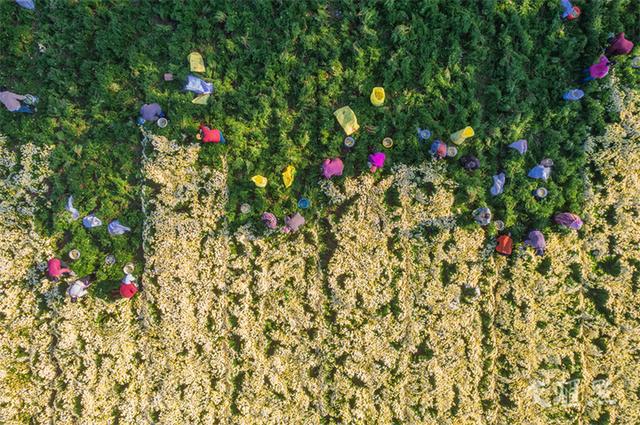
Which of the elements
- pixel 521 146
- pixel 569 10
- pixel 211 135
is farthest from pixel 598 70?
pixel 211 135

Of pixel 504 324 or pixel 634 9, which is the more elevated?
pixel 634 9

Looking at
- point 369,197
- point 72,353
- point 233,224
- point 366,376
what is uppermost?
point 369,197

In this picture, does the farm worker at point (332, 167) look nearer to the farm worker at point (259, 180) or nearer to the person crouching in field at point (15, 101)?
the farm worker at point (259, 180)

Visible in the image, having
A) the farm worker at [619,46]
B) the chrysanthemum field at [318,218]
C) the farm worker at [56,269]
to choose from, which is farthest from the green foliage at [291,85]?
the farm worker at [56,269]

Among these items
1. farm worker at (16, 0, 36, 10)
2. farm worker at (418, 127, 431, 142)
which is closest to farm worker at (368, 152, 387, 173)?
farm worker at (418, 127, 431, 142)

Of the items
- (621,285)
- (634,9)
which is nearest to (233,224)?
(621,285)

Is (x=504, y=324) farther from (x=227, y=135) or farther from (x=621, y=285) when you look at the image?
(x=227, y=135)
